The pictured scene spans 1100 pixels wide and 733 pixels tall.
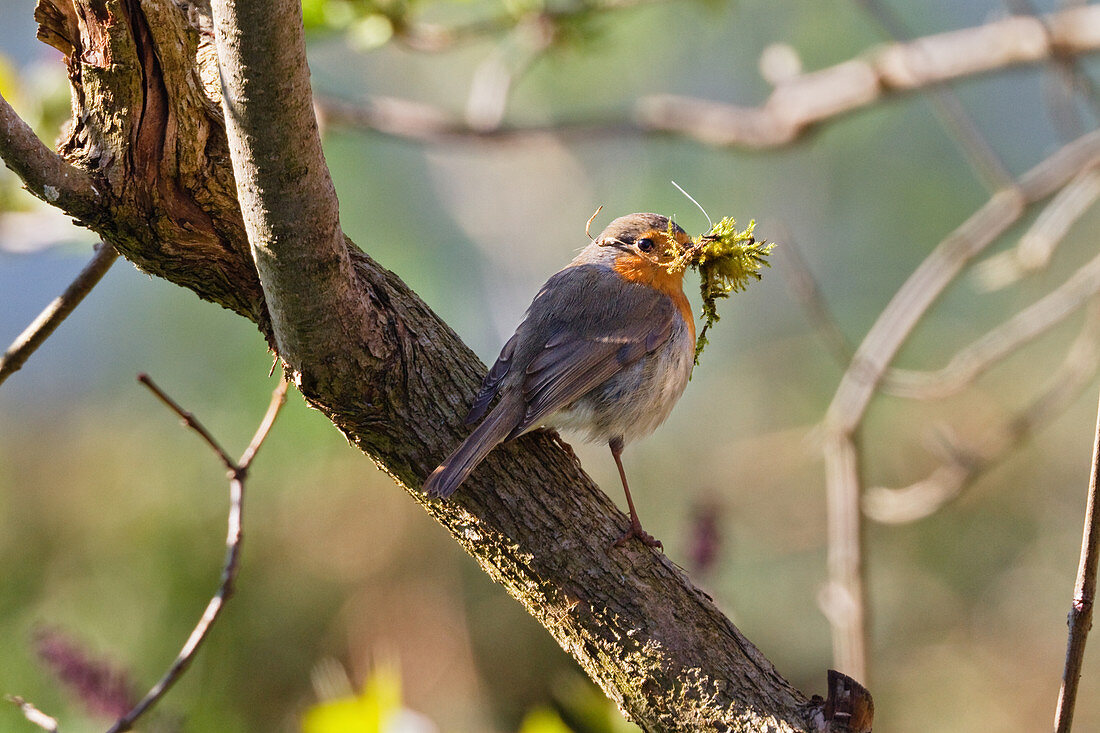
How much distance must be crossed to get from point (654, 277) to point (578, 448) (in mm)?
2874

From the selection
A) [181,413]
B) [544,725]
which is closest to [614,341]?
[544,725]

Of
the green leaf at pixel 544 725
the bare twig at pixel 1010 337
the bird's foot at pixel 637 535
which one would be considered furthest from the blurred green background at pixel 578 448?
the bare twig at pixel 1010 337

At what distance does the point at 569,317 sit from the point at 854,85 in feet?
7.30

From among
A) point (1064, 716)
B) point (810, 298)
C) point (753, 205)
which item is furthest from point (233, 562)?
point (753, 205)

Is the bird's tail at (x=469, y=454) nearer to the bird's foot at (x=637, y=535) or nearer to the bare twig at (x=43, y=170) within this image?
the bird's foot at (x=637, y=535)

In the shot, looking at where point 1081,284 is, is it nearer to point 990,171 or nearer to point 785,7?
point 990,171

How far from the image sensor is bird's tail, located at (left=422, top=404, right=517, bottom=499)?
241cm

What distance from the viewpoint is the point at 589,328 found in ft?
11.6

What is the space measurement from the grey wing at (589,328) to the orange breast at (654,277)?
44 mm

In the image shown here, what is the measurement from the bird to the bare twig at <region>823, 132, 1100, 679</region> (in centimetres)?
75

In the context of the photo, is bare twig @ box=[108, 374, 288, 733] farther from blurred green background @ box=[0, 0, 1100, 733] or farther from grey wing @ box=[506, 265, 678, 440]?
grey wing @ box=[506, 265, 678, 440]

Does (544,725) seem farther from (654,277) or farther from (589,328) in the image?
(654,277)

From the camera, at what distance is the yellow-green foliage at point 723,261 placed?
9.62ft

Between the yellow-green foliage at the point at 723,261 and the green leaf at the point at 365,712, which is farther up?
the yellow-green foliage at the point at 723,261
